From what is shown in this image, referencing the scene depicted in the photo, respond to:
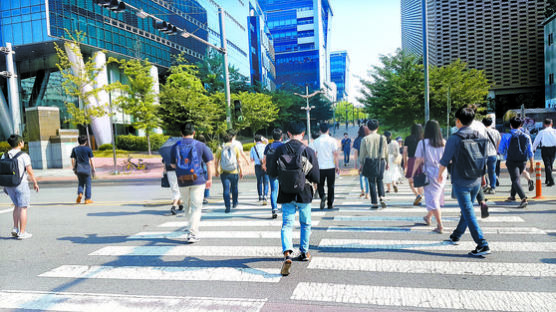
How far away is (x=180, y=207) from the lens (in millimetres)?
9352

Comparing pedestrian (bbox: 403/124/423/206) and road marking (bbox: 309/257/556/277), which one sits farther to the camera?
pedestrian (bbox: 403/124/423/206)

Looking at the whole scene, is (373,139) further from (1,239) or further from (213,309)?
(1,239)

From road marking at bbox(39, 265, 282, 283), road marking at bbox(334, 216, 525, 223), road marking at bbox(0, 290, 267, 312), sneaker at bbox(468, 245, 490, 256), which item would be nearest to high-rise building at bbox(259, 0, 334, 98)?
road marking at bbox(334, 216, 525, 223)

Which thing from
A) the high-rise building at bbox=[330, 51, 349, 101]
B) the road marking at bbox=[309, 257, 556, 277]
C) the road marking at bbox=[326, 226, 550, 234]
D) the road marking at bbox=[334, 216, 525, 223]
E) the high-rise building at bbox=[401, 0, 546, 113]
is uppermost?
the high-rise building at bbox=[330, 51, 349, 101]

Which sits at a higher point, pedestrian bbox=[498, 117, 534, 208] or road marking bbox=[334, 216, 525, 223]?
pedestrian bbox=[498, 117, 534, 208]

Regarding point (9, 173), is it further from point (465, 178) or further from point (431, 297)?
point (465, 178)

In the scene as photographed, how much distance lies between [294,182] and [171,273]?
6.15 feet

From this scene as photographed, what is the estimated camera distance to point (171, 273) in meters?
4.71

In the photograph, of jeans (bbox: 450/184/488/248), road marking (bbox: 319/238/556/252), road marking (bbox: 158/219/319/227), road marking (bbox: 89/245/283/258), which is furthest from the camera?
road marking (bbox: 158/219/319/227)

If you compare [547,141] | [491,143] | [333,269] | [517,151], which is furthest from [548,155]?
[333,269]

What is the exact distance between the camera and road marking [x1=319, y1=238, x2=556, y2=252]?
5.16m

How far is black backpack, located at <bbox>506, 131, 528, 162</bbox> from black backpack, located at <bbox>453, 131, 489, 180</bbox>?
11.7 feet

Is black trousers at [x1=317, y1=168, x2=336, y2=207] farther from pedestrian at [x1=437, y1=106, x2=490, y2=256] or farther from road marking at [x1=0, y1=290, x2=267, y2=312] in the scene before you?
road marking at [x1=0, y1=290, x2=267, y2=312]

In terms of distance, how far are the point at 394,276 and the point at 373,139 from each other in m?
4.18
